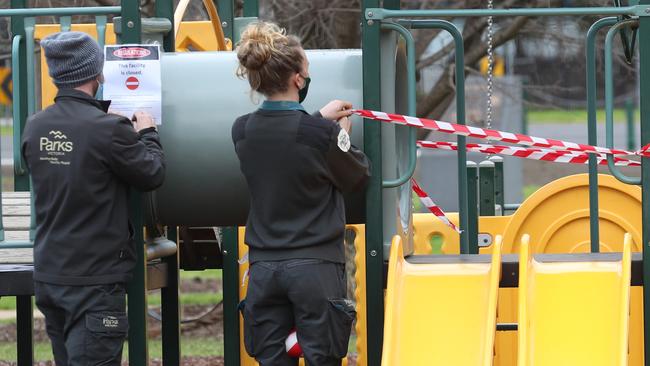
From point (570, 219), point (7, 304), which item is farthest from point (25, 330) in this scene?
point (7, 304)

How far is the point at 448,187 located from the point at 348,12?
9.60m

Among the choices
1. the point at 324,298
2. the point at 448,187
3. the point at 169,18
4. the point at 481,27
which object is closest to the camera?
the point at 324,298

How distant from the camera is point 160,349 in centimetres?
1055

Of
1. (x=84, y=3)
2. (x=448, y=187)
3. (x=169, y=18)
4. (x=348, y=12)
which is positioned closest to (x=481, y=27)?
(x=348, y=12)

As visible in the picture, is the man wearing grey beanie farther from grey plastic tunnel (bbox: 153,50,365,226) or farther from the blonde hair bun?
the blonde hair bun

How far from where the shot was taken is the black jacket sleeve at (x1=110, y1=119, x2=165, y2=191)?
4.62 m

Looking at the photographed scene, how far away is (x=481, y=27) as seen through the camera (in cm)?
1104

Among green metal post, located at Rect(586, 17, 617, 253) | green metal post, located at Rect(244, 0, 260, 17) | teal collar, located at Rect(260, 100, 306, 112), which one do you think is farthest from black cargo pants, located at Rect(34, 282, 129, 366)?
green metal post, located at Rect(244, 0, 260, 17)

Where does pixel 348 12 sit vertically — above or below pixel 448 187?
above

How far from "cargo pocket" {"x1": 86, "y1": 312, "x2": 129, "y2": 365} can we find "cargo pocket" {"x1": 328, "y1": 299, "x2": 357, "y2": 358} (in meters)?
0.82

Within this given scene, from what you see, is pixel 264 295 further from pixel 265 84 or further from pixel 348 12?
pixel 348 12

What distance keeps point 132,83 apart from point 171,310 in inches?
57.2

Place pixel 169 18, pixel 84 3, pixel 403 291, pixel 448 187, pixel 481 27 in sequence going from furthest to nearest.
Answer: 1. pixel 448 187
2. pixel 481 27
3. pixel 84 3
4. pixel 169 18
5. pixel 403 291

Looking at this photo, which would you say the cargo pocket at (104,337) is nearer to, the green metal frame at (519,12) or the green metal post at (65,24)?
the green metal frame at (519,12)
